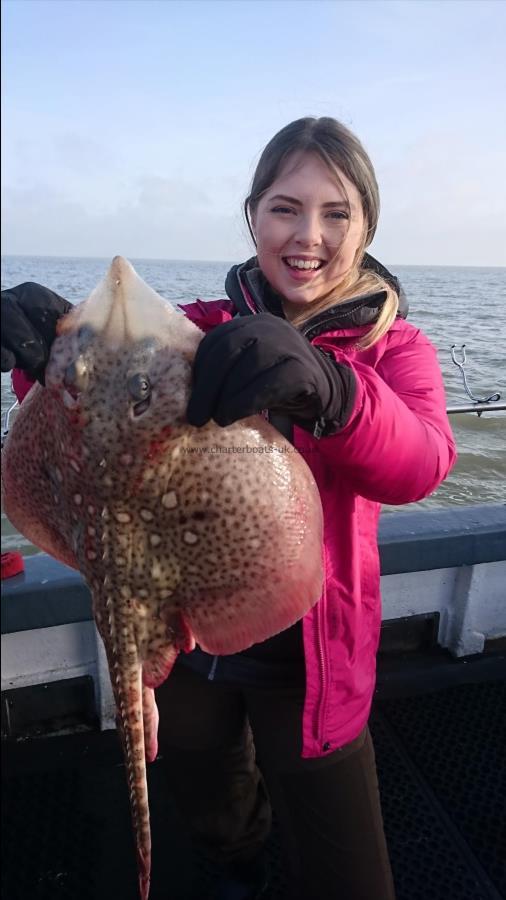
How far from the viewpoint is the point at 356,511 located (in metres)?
Answer: 2.22

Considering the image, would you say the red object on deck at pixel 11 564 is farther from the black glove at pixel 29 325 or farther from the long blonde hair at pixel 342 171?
the long blonde hair at pixel 342 171

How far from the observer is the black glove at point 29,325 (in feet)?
5.51

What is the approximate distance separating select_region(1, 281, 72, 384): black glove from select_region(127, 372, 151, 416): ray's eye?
0.28m

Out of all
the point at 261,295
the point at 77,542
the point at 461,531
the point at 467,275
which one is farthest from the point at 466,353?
the point at 77,542

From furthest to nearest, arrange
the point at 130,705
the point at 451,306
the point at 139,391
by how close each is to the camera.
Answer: the point at 451,306, the point at 130,705, the point at 139,391

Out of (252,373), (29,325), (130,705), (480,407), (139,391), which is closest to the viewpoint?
(252,373)

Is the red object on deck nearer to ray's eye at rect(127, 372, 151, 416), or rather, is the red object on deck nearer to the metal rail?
ray's eye at rect(127, 372, 151, 416)

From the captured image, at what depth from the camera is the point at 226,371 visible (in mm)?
1535

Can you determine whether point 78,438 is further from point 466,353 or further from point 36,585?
point 466,353

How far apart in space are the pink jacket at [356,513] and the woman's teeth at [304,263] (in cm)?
24

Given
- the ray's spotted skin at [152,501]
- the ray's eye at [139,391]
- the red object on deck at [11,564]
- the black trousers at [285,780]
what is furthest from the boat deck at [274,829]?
the ray's eye at [139,391]

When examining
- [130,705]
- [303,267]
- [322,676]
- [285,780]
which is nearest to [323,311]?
[303,267]

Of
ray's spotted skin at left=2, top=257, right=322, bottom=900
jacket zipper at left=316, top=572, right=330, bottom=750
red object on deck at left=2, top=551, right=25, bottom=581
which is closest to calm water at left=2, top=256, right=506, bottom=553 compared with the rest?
red object on deck at left=2, top=551, right=25, bottom=581

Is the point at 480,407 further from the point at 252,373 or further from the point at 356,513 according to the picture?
the point at 252,373
